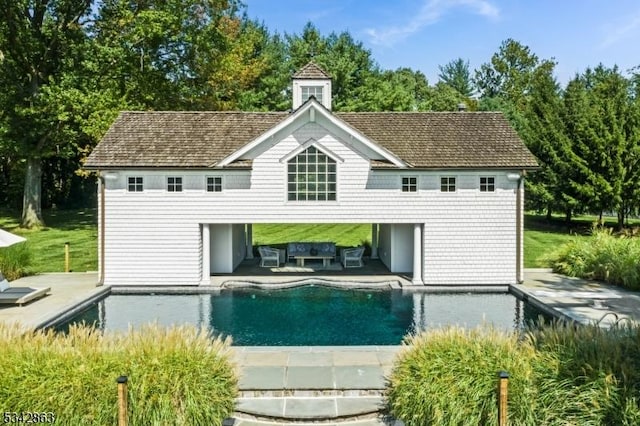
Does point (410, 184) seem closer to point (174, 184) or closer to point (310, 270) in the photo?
point (310, 270)

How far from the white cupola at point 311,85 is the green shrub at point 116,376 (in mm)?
14015

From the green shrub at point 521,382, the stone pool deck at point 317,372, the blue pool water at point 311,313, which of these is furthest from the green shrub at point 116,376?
the blue pool water at point 311,313

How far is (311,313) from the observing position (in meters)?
15.5

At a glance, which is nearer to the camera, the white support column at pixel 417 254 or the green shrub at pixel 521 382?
the green shrub at pixel 521 382

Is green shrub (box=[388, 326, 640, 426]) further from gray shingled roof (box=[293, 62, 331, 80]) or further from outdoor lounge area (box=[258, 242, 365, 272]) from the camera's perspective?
gray shingled roof (box=[293, 62, 331, 80])

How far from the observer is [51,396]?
7285mm

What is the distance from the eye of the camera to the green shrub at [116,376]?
7.29 m

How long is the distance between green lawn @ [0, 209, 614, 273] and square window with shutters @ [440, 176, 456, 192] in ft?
20.2

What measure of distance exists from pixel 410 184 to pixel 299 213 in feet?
13.6

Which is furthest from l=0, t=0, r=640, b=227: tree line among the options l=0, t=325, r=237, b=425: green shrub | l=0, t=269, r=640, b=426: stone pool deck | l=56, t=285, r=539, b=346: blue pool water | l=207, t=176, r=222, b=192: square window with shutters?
l=0, t=325, r=237, b=425: green shrub

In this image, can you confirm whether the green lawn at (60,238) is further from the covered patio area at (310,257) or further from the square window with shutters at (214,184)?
the square window with shutters at (214,184)

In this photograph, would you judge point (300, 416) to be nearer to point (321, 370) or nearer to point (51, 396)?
point (321, 370)

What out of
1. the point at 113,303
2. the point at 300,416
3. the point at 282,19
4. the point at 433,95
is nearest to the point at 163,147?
the point at 113,303

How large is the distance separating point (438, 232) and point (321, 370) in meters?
10.2
